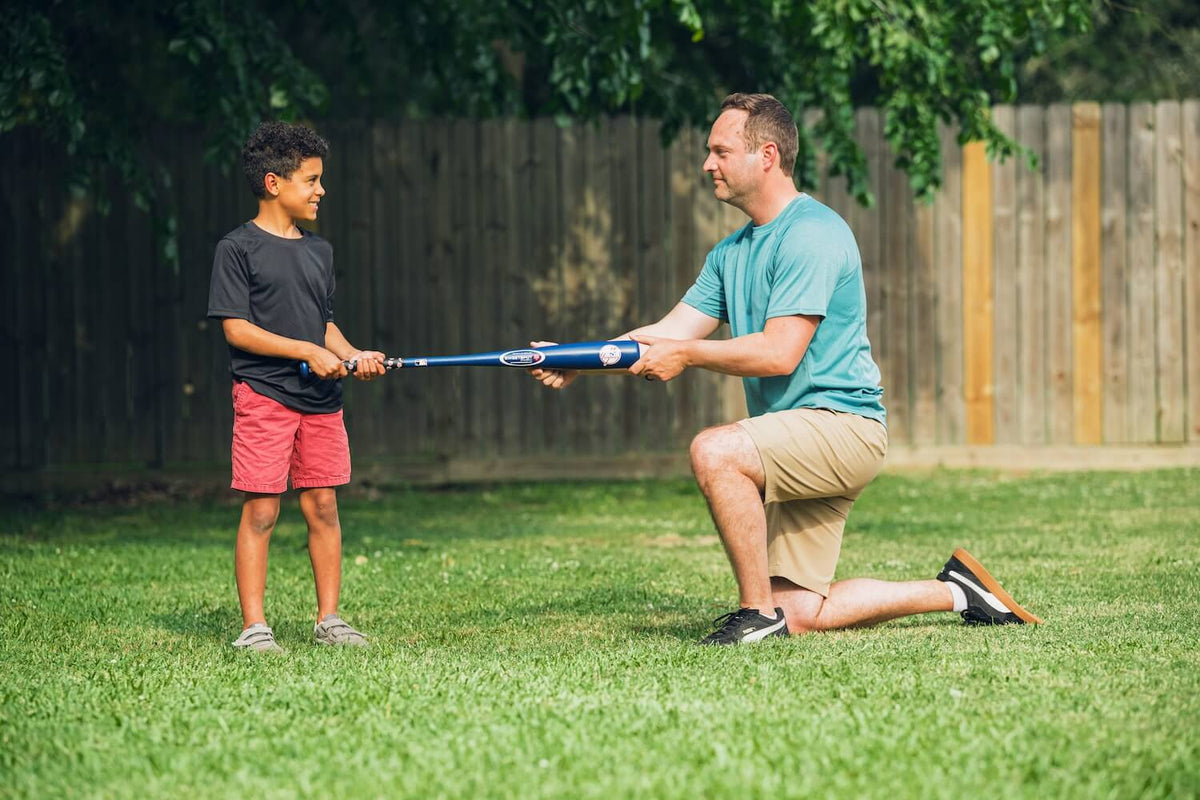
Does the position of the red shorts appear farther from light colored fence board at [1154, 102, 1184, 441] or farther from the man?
light colored fence board at [1154, 102, 1184, 441]

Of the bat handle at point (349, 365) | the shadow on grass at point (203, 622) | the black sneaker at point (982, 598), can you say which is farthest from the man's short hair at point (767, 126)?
the shadow on grass at point (203, 622)

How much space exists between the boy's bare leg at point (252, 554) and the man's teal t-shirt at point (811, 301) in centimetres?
172

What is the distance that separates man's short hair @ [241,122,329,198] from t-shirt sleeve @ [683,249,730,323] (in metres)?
1.45

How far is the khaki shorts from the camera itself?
16.8ft

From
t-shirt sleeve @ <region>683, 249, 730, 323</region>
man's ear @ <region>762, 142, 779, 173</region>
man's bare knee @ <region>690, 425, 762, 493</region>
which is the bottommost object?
man's bare knee @ <region>690, 425, 762, 493</region>

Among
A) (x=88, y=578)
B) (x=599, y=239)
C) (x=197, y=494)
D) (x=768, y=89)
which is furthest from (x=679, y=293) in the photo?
(x=88, y=578)

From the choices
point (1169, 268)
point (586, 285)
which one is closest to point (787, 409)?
point (586, 285)

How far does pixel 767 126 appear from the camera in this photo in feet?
17.5

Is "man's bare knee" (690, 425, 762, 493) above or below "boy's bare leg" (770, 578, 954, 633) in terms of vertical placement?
above

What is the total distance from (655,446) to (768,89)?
8.10 feet

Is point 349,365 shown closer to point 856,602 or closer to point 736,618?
point 736,618

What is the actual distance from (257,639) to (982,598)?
2468mm

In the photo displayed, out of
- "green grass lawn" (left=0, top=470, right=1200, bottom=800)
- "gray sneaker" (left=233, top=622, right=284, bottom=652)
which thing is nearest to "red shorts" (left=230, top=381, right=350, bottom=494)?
"gray sneaker" (left=233, top=622, right=284, bottom=652)

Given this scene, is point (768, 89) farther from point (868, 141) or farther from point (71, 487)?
point (71, 487)
